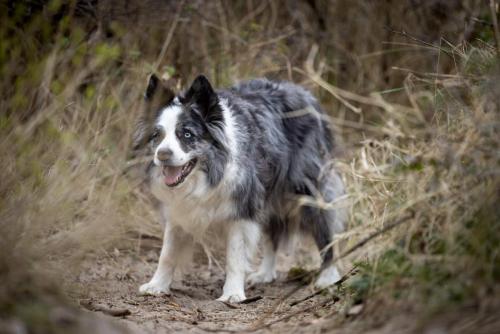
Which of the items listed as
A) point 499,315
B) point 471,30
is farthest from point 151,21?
point 499,315

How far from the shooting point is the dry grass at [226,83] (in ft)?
11.6

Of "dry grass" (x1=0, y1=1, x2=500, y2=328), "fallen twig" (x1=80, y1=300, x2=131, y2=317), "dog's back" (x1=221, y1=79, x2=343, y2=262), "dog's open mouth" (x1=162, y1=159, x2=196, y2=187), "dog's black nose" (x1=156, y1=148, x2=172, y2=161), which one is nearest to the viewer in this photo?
"dry grass" (x1=0, y1=1, x2=500, y2=328)

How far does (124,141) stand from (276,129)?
149 centimetres

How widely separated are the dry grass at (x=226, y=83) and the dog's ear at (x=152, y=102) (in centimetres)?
33

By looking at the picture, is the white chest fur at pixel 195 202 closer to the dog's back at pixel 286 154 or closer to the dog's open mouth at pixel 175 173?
the dog's open mouth at pixel 175 173

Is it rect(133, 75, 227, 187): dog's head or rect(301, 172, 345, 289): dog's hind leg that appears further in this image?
rect(301, 172, 345, 289): dog's hind leg

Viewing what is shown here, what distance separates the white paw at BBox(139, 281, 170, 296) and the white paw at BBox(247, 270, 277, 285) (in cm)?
107

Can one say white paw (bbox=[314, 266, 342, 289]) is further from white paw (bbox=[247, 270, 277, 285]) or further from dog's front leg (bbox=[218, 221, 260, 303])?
dog's front leg (bbox=[218, 221, 260, 303])

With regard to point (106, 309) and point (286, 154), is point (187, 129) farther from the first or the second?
point (106, 309)

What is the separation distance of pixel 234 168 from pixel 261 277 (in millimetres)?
1470

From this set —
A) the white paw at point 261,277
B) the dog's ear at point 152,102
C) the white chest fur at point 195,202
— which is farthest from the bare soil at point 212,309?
the dog's ear at point 152,102

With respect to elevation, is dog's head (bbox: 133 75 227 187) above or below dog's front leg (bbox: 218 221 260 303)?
above

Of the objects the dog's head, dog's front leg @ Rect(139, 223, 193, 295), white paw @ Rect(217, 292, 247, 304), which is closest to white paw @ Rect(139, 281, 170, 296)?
dog's front leg @ Rect(139, 223, 193, 295)

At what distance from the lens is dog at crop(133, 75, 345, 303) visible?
5.38 meters
